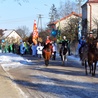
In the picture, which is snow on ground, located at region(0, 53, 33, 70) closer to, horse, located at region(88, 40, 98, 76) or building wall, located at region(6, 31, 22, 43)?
horse, located at region(88, 40, 98, 76)

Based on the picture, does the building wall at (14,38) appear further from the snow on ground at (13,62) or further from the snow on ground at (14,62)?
the snow on ground at (13,62)

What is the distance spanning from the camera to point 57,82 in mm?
15844

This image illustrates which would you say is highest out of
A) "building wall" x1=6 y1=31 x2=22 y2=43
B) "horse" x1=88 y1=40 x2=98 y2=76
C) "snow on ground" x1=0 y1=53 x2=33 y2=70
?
"building wall" x1=6 y1=31 x2=22 y2=43

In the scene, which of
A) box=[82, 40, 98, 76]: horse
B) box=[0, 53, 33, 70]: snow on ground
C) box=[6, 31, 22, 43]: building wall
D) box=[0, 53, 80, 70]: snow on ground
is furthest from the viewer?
box=[6, 31, 22, 43]: building wall

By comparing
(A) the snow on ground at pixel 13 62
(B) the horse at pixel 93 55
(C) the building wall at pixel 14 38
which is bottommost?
(A) the snow on ground at pixel 13 62

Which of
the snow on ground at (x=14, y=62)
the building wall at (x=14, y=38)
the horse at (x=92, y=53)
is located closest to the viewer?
the horse at (x=92, y=53)

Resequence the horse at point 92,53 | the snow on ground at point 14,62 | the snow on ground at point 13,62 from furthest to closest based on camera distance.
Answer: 1. the snow on ground at point 14,62
2. the snow on ground at point 13,62
3. the horse at point 92,53

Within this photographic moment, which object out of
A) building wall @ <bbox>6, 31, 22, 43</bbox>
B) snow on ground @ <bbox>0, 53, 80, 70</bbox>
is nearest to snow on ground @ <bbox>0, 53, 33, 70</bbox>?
snow on ground @ <bbox>0, 53, 80, 70</bbox>

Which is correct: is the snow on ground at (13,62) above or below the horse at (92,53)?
below

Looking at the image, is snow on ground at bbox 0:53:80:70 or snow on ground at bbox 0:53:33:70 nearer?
snow on ground at bbox 0:53:33:70

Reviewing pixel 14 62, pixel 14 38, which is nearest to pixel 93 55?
pixel 14 62

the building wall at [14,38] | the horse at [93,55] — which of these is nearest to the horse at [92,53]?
the horse at [93,55]

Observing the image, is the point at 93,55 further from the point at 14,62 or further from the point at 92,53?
the point at 14,62

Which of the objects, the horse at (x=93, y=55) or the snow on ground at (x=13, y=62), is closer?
the horse at (x=93, y=55)
